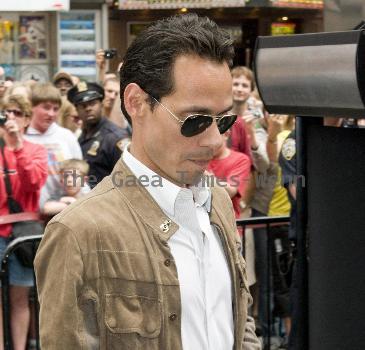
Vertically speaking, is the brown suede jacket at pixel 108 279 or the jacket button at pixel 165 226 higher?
the jacket button at pixel 165 226

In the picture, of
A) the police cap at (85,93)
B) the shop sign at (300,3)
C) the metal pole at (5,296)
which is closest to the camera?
the metal pole at (5,296)

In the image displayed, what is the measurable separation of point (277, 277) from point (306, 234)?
318cm

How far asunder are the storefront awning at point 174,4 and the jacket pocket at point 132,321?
14.3 m

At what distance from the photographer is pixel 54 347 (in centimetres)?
208

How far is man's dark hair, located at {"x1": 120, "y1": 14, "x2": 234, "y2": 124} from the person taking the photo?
216cm

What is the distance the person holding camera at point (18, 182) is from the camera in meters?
5.23

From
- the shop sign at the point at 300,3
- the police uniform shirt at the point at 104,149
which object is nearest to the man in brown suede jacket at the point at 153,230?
the police uniform shirt at the point at 104,149

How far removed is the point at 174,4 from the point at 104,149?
9916 mm

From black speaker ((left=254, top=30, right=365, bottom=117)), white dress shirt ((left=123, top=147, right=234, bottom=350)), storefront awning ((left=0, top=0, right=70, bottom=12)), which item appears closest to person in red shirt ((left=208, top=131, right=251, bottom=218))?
black speaker ((left=254, top=30, right=365, bottom=117))

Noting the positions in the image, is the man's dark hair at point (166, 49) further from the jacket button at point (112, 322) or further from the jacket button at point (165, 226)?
the jacket button at point (112, 322)

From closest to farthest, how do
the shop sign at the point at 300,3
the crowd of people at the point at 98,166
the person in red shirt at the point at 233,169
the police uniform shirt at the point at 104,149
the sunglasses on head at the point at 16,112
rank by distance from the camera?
1. the crowd of people at the point at 98,166
2. the sunglasses on head at the point at 16,112
3. the person in red shirt at the point at 233,169
4. the police uniform shirt at the point at 104,149
5. the shop sign at the point at 300,3

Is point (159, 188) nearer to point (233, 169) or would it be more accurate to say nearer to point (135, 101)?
point (135, 101)

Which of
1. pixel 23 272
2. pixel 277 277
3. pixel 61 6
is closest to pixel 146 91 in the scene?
pixel 23 272

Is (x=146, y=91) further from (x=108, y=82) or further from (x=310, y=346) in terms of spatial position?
(x=108, y=82)
